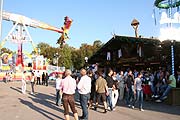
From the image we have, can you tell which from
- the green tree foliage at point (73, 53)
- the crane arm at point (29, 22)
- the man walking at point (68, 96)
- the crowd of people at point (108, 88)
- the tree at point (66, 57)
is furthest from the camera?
the tree at point (66, 57)

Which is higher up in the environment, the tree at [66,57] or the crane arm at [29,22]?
the crane arm at [29,22]

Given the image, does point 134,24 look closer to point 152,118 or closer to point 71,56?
point 152,118

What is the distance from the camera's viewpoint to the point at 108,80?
13.6 metres

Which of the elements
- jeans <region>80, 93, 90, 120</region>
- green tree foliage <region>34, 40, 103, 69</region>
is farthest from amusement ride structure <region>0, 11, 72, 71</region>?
jeans <region>80, 93, 90, 120</region>

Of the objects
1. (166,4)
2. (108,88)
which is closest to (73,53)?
(166,4)

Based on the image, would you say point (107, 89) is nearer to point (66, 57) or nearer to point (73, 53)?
point (66, 57)

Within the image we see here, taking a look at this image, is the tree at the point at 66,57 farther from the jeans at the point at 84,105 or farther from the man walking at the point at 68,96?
the man walking at the point at 68,96

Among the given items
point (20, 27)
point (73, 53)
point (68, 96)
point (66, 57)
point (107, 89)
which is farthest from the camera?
point (73, 53)

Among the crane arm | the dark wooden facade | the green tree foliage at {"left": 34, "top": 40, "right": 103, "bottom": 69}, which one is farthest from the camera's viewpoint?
the green tree foliage at {"left": 34, "top": 40, "right": 103, "bottom": 69}

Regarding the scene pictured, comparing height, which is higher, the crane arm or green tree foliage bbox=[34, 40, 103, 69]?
the crane arm

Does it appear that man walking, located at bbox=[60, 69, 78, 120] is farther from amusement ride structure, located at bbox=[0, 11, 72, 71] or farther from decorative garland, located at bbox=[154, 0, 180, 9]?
amusement ride structure, located at bbox=[0, 11, 72, 71]

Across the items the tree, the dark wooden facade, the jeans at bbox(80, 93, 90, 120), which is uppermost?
the tree

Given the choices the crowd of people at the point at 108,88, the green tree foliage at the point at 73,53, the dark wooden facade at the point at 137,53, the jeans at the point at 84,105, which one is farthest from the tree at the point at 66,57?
the jeans at the point at 84,105

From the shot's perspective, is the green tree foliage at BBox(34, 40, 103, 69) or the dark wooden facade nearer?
the dark wooden facade
